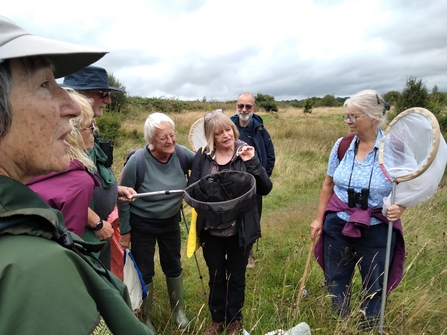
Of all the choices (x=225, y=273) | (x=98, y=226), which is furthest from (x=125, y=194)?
(x=225, y=273)

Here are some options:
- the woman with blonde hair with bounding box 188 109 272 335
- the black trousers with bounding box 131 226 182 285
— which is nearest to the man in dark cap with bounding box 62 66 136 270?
the black trousers with bounding box 131 226 182 285

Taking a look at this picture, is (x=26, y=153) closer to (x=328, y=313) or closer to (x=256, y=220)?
(x=256, y=220)

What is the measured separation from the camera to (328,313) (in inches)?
104

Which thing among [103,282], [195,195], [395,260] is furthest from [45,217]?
[395,260]

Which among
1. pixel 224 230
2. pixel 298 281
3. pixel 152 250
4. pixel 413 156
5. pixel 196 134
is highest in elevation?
pixel 196 134

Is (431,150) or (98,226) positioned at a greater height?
(431,150)

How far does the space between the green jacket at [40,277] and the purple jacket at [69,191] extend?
2.94 ft

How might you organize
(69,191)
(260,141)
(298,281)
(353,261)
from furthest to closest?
(260,141) < (298,281) < (353,261) < (69,191)

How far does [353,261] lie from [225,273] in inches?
46.3

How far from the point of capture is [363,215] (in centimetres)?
239

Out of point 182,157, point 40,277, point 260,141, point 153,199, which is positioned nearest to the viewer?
point 40,277

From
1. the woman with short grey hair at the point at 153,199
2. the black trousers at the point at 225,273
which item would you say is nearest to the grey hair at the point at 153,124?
the woman with short grey hair at the point at 153,199

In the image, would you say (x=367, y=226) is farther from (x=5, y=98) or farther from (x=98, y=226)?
(x=5, y=98)

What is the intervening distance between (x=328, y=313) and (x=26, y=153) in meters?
2.73
